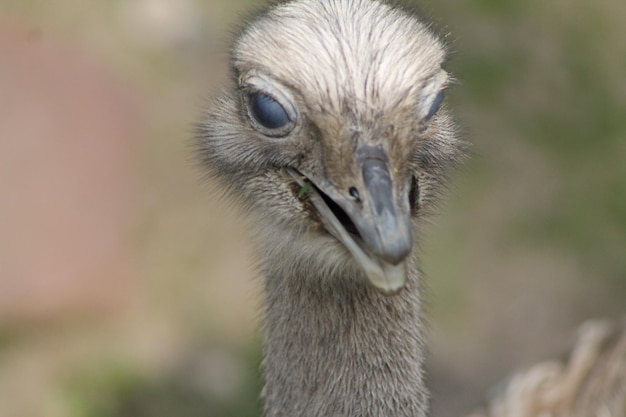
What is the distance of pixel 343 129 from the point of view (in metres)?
1.67

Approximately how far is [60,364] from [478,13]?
2.17 meters

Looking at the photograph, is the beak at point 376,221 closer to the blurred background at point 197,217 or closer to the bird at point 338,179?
the bird at point 338,179

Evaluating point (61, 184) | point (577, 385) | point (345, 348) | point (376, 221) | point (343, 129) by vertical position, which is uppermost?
point (61, 184)

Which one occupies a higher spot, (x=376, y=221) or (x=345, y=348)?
(x=376, y=221)

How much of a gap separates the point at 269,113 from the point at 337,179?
0.66 feet

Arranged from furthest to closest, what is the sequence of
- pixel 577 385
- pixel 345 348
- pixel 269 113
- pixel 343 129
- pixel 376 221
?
1. pixel 577 385
2. pixel 345 348
3. pixel 269 113
4. pixel 343 129
5. pixel 376 221

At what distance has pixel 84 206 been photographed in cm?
398

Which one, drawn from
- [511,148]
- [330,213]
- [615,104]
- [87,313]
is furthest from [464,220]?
[330,213]

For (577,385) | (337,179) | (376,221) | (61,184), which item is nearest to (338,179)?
(337,179)

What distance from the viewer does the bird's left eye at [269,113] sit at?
1.76m

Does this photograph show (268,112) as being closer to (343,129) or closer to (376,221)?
(343,129)

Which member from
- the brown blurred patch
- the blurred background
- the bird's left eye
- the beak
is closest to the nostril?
the beak

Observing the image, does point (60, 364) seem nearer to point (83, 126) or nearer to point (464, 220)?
point (83, 126)

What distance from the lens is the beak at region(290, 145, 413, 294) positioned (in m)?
1.54
